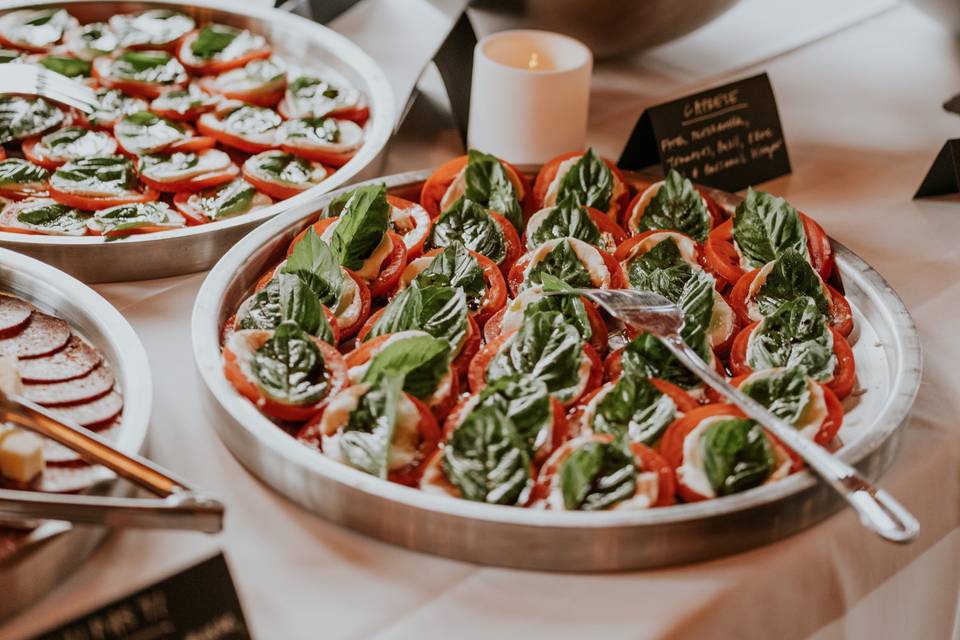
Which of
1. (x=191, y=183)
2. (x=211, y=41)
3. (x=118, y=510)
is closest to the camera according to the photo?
(x=118, y=510)

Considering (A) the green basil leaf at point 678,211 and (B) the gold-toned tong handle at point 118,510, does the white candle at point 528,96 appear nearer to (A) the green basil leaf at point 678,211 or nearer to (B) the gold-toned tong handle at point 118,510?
(A) the green basil leaf at point 678,211

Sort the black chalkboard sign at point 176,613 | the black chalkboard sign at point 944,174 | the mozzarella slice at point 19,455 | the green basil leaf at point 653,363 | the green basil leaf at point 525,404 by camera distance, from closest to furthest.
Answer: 1. the black chalkboard sign at point 176,613
2. the mozzarella slice at point 19,455
3. the green basil leaf at point 525,404
4. the green basil leaf at point 653,363
5. the black chalkboard sign at point 944,174

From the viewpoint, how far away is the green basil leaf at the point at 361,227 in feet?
4.31

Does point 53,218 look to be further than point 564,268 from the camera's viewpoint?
Yes

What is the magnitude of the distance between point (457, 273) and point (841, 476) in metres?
0.51

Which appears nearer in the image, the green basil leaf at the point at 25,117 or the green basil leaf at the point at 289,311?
the green basil leaf at the point at 289,311

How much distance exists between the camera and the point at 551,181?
1532 mm

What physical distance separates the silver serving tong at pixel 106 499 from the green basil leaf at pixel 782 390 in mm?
561

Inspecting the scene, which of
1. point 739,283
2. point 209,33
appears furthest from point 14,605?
point 209,33

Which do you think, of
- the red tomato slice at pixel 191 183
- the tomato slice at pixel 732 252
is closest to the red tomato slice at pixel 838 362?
the tomato slice at pixel 732 252

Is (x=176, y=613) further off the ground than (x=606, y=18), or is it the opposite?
(x=606, y=18)

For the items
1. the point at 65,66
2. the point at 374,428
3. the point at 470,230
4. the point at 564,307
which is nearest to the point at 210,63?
the point at 65,66

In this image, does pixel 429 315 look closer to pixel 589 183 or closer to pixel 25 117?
pixel 589 183

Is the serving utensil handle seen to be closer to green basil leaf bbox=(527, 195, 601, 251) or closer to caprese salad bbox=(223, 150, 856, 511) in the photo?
caprese salad bbox=(223, 150, 856, 511)
